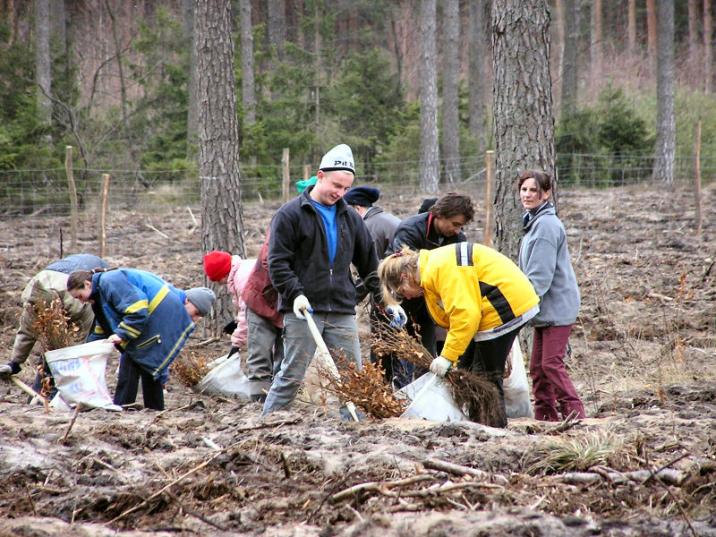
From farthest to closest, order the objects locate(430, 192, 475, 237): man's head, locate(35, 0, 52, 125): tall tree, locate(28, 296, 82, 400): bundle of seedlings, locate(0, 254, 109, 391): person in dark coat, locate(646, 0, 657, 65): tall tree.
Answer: locate(646, 0, 657, 65): tall tree
locate(35, 0, 52, 125): tall tree
locate(0, 254, 109, 391): person in dark coat
locate(28, 296, 82, 400): bundle of seedlings
locate(430, 192, 475, 237): man's head

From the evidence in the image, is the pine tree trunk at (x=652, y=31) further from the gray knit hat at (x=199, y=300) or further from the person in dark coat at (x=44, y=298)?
the person in dark coat at (x=44, y=298)

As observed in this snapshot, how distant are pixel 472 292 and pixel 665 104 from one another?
1735 cm

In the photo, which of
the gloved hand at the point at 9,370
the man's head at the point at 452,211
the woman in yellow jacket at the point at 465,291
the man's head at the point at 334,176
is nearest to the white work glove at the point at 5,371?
the gloved hand at the point at 9,370

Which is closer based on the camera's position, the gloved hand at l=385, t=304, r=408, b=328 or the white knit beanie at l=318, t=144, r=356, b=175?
the white knit beanie at l=318, t=144, r=356, b=175

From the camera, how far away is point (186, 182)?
18000mm

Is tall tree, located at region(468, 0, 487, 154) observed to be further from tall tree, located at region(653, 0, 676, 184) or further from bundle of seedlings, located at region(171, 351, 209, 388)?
bundle of seedlings, located at region(171, 351, 209, 388)

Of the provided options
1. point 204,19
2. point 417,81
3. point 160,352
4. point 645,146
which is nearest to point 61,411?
point 160,352

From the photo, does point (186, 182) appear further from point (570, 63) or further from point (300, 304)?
point (300, 304)

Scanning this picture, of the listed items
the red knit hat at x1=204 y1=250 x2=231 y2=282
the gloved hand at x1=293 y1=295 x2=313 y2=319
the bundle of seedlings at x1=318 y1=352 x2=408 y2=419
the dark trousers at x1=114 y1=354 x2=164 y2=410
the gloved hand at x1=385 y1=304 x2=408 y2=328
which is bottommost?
the dark trousers at x1=114 y1=354 x2=164 y2=410

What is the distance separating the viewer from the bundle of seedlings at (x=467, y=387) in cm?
482

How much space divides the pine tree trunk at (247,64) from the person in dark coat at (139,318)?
16.4 m

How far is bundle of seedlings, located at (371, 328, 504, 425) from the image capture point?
4.82 meters

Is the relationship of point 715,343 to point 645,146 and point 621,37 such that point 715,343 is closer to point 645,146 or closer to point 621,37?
point 645,146

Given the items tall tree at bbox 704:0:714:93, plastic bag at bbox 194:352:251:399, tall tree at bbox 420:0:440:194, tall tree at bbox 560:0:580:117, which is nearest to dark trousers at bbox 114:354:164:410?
plastic bag at bbox 194:352:251:399
